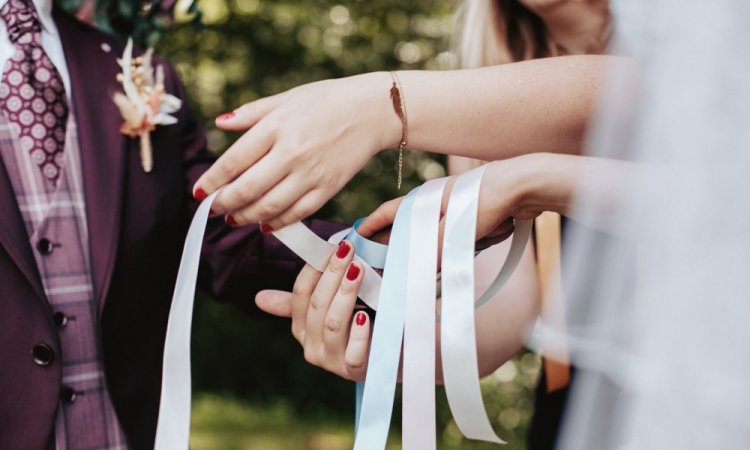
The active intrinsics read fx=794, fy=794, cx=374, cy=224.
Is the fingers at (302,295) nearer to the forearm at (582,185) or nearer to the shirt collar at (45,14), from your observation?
the forearm at (582,185)

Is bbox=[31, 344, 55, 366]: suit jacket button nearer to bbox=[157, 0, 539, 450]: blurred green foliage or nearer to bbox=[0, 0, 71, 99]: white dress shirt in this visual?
bbox=[0, 0, 71, 99]: white dress shirt

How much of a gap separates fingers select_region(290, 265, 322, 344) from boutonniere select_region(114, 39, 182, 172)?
441 mm

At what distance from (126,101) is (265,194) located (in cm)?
51

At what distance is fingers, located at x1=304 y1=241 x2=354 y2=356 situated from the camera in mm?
1157

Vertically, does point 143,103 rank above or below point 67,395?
above

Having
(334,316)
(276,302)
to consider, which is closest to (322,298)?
(334,316)

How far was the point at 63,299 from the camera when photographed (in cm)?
137

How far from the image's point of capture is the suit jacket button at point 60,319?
1.35 m

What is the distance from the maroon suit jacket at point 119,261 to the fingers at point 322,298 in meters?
0.29

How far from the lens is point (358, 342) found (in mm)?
1185

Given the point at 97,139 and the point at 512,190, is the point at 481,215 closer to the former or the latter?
the point at 512,190

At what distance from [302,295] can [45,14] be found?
728 mm

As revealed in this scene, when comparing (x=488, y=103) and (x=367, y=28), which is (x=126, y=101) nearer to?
(x=488, y=103)

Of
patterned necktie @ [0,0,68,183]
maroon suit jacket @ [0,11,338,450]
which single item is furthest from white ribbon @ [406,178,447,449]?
patterned necktie @ [0,0,68,183]
